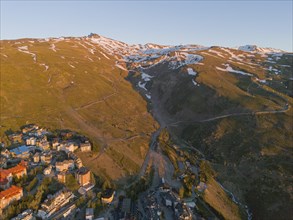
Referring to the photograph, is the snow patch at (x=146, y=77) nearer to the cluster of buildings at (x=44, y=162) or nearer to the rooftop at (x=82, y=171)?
the cluster of buildings at (x=44, y=162)

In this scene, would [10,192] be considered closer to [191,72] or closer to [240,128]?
[240,128]

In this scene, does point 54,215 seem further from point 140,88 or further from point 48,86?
point 140,88

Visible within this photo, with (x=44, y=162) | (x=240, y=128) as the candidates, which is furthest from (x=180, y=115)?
(x=44, y=162)

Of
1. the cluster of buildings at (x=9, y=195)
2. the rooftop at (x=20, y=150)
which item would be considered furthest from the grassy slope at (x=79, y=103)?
the cluster of buildings at (x=9, y=195)

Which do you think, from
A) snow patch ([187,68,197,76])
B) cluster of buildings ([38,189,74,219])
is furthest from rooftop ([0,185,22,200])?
snow patch ([187,68,197,76])

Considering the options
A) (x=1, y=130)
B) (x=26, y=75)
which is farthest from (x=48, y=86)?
(x=1, y=130)

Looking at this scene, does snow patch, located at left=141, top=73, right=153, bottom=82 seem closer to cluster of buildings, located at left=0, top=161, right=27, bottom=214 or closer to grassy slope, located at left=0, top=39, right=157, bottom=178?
grassy slope, located at left=0, top=39, right=157, bottom=178
